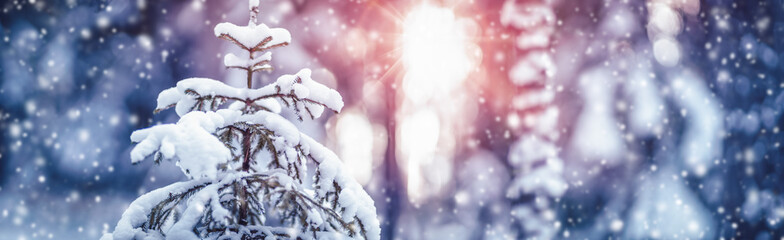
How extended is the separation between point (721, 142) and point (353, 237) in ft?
40.6

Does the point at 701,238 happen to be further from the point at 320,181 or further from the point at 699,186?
the point at 320,181

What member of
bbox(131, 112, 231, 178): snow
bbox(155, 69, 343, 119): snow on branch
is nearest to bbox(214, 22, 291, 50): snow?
bbox(155, 69, 343, 119): snow on branch

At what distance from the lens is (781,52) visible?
1119 centimetres

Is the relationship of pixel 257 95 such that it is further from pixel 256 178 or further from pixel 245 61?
pixel 256 178

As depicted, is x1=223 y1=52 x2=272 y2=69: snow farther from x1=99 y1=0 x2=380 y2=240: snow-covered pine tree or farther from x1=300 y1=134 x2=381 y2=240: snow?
x1=300 y1=134 x2=381 y2=240: snow

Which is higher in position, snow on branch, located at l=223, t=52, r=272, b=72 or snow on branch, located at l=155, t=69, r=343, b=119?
snow on branch, located at l=223, t=52, r=272, b=72

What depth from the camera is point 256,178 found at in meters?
2.75

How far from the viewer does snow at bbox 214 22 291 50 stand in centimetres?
290

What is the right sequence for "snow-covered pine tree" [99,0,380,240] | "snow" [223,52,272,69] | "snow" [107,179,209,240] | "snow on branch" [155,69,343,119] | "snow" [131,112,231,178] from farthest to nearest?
"snow" [223,52,272,69]
"snow on branch" [155,69,343,119]
"snow-covered pine tree" [99,0,380,240]
"snow" [107,179,209,240]
"snow" [131,112,231,178]

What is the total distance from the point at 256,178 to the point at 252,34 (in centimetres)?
92

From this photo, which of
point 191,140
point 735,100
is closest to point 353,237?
point 191,140

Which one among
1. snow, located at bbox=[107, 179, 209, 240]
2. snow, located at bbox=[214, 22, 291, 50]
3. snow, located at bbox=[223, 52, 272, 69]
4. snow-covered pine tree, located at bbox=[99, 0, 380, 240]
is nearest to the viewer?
snow, located at bbox=[107, 179, 209, 240]

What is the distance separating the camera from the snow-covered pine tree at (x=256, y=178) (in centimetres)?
257

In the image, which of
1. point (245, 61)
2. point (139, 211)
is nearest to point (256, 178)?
point (139, 211)
